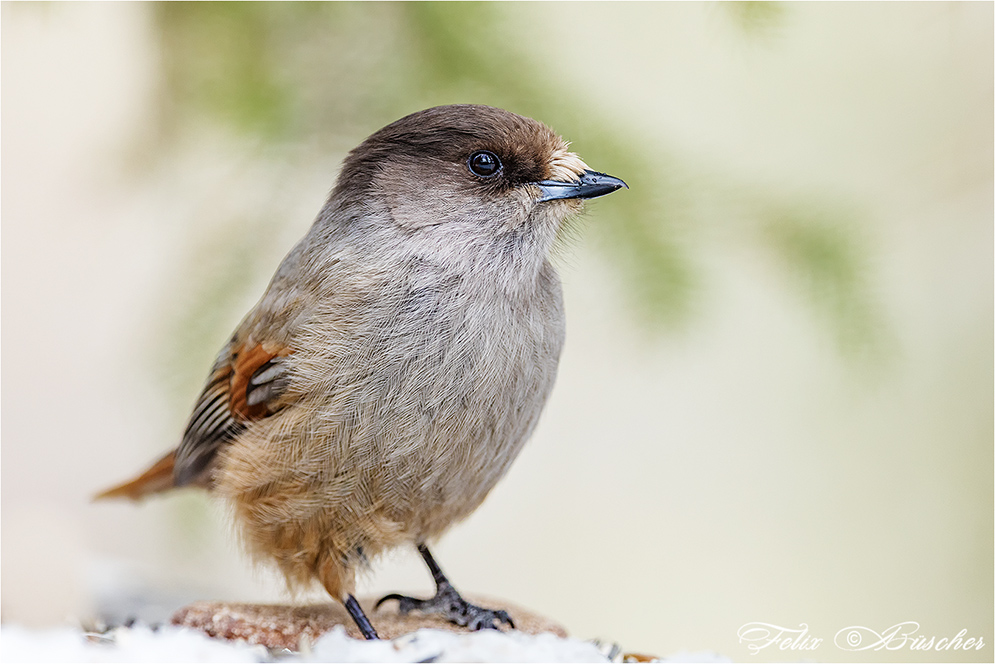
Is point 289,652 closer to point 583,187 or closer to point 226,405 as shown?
point 226,405

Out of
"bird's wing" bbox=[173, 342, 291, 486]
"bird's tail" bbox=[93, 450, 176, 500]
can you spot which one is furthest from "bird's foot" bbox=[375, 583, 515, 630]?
"bird's tail" bbox=[93, 450, 176, 500]

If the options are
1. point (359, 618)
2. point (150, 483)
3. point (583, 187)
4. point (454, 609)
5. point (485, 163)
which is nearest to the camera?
point (583, 187)

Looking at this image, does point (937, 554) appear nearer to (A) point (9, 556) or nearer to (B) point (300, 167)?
(B) point (300, 167)

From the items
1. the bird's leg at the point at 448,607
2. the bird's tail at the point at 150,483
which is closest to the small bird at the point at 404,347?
the bird's leg at the point at 448,607

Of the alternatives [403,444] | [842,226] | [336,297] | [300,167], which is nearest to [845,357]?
[842,226]

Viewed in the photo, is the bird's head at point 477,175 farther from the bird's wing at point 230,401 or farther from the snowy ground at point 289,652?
the snowy ground at point 289,652
